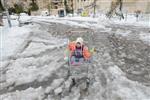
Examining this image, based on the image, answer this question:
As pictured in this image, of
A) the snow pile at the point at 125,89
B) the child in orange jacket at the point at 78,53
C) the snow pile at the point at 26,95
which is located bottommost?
the snow pile at the point at 26,95

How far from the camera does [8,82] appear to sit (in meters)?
→ 8.62

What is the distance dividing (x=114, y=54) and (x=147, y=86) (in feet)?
14.6

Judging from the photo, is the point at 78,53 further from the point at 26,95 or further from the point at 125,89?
the point at 26,95

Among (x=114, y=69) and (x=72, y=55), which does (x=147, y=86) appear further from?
(x=72, y=55)

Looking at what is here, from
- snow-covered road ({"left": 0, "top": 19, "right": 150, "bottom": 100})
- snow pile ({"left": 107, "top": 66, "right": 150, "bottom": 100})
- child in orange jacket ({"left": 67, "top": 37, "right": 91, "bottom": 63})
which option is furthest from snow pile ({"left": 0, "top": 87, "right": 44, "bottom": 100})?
snow pile ({"left": 107, "top": 66, "right": 150, "bottom": 100})

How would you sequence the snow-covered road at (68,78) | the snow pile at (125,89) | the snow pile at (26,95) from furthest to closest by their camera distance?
the snow-covered road at (68,78) → the snow pile at (26,95) → the snow pile at (125,89)

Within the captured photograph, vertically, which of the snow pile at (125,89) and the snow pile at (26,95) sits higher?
the snow pile at (125,89)

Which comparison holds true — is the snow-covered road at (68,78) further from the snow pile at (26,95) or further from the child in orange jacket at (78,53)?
the child in orange jacket at (78,53)

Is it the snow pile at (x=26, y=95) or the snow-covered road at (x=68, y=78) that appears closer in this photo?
the snow pile at (x=26, y=95)

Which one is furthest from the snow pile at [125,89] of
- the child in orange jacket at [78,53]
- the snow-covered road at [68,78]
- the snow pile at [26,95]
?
the snow pile at [26,95]

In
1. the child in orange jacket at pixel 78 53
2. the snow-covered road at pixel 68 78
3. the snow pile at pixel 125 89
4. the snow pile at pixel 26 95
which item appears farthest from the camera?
the child in orange jacket at pixel 78 53

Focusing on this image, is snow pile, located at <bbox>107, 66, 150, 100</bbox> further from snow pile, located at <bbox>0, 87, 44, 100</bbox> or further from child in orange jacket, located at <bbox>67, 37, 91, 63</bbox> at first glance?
snow pile, located at <bbox>0, 87, 44, 100</bbox>

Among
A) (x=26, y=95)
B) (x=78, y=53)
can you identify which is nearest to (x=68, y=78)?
(x=78, y=53)

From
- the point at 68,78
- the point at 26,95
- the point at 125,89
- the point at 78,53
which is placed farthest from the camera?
the point at 68,78
